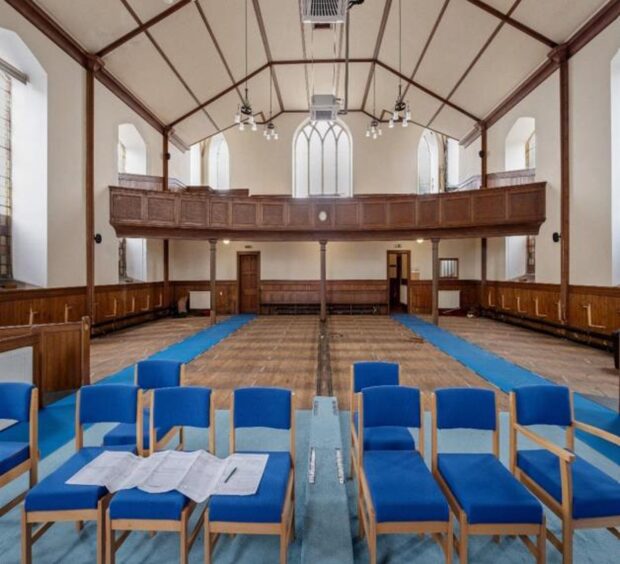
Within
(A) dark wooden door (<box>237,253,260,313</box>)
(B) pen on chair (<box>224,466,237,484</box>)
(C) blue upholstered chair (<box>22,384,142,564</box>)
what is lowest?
(C) blue upholstered chair (<box>22,384,142,564</box>)

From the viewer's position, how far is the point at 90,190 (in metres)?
8.31

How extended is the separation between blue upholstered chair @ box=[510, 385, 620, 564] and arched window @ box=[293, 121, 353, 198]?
12298 mm

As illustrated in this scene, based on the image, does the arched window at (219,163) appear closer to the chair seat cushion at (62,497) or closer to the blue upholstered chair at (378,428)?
the blue upholstered chair at (378,428)

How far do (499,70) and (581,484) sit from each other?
10.1m

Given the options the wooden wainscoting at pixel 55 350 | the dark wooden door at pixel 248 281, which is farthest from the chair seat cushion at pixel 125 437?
the dark wooden door at pixel 248 281

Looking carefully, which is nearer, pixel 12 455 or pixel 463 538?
pixel 463 538

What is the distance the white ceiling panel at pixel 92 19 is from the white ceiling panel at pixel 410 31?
18.8ft

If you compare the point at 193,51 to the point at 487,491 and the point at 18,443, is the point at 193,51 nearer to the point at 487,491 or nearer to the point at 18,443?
the point at 18,443

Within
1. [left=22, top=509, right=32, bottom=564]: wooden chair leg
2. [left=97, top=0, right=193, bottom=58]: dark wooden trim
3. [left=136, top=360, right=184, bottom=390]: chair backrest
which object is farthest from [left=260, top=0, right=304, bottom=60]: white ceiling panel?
[left=22, top=509, right=32, bottom=564]: wooden chair leg

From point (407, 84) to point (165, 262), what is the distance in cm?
945

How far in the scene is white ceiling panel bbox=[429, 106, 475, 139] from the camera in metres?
11.8

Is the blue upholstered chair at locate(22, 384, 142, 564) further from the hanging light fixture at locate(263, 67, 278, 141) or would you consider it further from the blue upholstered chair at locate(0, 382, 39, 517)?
the hanging light fixture at locate(263, 67, 278, 141)

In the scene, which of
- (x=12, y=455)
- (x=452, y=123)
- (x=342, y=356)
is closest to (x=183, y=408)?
(x=12, y=455)

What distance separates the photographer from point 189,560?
2.04 m
